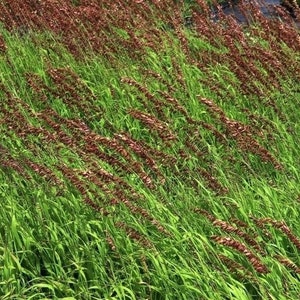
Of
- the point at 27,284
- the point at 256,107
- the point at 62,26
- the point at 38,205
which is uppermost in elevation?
the point at 62,26

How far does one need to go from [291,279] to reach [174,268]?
0.62m

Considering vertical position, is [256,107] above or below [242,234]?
below

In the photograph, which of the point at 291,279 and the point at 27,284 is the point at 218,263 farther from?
the point at 27,284

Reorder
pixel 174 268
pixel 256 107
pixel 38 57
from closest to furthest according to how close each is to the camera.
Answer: pixel 174 268
pixel 256 107
pixel 38 57

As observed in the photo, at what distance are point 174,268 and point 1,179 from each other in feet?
4.74

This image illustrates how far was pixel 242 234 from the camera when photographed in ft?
7.98

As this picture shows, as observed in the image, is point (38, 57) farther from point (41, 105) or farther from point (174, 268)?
point (174, 268)

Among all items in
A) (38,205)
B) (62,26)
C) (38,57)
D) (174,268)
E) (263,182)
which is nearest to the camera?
(174,268)

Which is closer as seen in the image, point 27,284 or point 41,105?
point 27,284

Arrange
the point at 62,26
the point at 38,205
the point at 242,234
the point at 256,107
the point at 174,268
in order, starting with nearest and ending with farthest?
the point at 242,234
the point at 174,268
the point at 38,205
the point at 256,107
the point at 62,26

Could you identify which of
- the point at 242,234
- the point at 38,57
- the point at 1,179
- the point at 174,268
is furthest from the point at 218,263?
the point at 38,57

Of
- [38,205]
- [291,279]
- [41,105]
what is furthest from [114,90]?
[291,279]

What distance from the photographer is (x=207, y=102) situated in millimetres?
3234

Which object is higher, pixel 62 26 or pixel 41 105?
pixel 62 26
